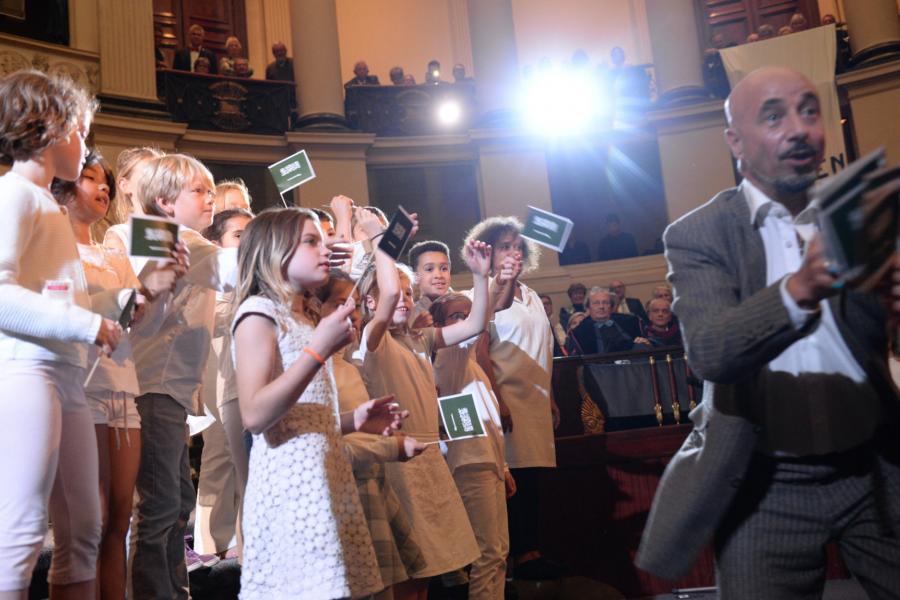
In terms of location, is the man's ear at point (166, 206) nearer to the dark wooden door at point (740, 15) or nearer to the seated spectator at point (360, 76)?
the seated spectator at point (360, 76)

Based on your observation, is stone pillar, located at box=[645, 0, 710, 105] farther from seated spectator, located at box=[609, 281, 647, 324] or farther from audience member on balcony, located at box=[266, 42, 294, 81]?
audience member on balcony, located at box=[266, 42, 294, 81]

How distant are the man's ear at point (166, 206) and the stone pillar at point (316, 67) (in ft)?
25.4

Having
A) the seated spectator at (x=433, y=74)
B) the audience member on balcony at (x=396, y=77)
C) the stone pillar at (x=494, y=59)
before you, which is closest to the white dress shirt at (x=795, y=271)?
the stone pillar at (x=494, y=59)

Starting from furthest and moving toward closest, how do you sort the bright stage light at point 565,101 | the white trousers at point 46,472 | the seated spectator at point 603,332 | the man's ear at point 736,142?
the bright stage light at point 565,101
the seated spectator at point 603,332
the white trousers at point 46,472
the man's ear at point 736,142

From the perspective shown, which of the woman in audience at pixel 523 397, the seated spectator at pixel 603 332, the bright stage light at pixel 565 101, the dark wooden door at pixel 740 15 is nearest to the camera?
the woman in audience at pixel 523 397

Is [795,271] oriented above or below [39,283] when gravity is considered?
below

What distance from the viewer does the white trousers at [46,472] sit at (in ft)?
5.09

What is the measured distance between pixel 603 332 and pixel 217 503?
3.26 meters

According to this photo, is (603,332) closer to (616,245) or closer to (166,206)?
(166,206)

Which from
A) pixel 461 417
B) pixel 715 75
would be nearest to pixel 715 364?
pixel 461 417

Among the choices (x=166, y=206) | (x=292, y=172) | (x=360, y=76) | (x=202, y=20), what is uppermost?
(x=202, y=20)

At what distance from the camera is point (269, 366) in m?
1.73

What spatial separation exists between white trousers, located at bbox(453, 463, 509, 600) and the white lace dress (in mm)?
1219

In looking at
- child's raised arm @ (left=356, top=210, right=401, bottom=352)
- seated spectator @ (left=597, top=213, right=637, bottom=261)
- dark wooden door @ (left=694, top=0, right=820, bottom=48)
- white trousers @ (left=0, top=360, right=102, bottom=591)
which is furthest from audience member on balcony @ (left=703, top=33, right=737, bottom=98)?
white trousers @ (left=0, top=360, right=102, bottom=591)
